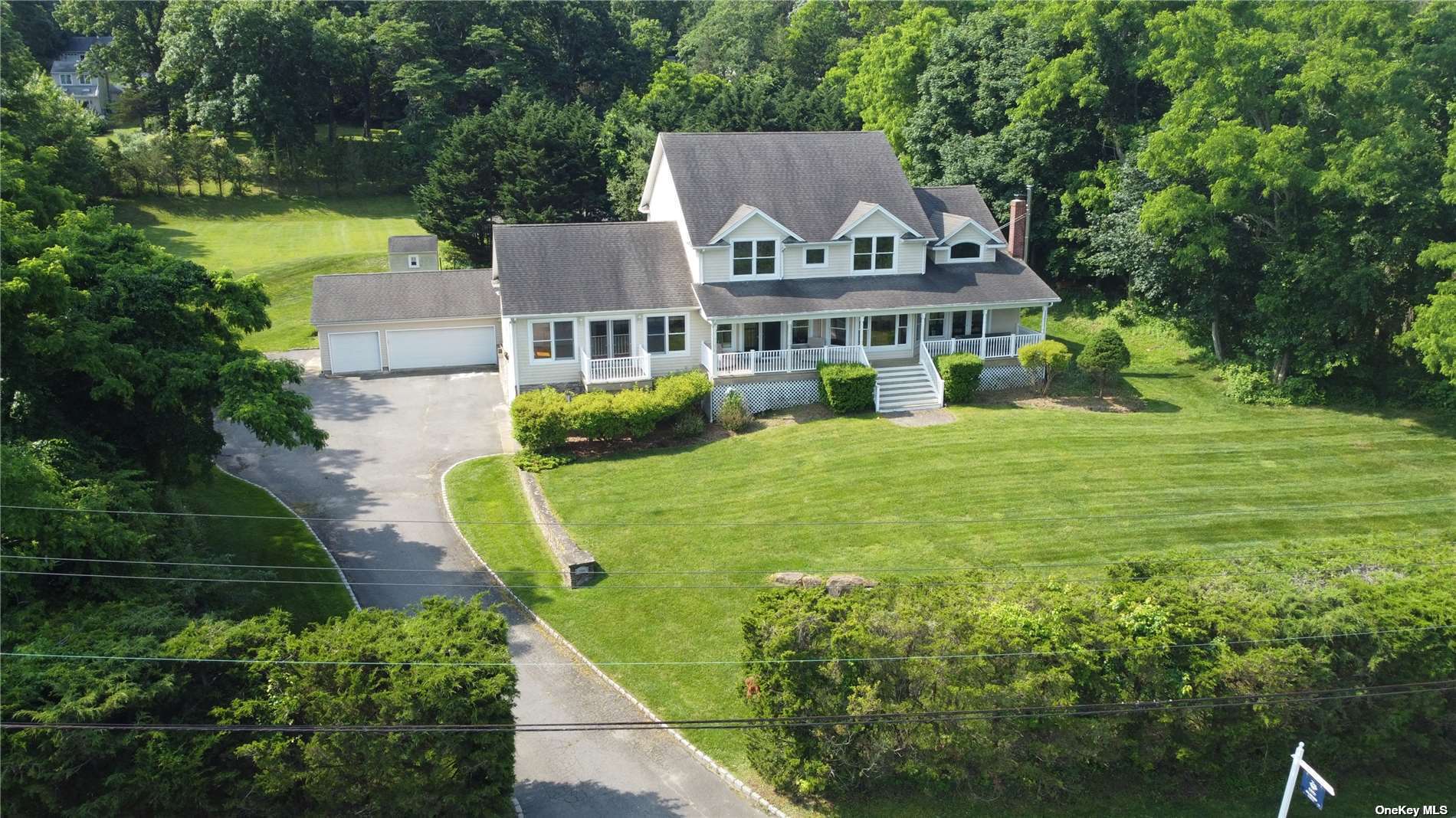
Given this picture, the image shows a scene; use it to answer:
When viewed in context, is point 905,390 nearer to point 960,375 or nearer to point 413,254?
point 960,375

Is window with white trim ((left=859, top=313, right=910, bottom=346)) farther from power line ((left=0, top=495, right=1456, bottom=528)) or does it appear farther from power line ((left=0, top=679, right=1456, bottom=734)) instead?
power line ((left=0, top=679, right=1456, bottom=734))

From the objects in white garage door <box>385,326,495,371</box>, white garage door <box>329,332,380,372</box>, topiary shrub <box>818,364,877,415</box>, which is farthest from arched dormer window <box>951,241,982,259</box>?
white garage door <box>329,332,380,372</box>

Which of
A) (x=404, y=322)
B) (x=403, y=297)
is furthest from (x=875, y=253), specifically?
(x=403, y=297)

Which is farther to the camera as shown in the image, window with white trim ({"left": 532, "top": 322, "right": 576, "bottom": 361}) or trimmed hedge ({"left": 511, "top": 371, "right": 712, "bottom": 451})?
window with white trim ({"left": 532, "top": 322, "right": 576, "bottom": 361})

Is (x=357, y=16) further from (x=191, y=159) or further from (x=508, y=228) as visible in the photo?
(x=508, y=228)

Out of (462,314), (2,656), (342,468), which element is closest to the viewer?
(2,656)

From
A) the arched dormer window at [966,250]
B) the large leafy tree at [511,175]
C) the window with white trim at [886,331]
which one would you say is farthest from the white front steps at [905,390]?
the large leafy tree at [511,175]

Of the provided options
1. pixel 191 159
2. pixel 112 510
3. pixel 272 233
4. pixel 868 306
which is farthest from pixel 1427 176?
pixel 191 159
